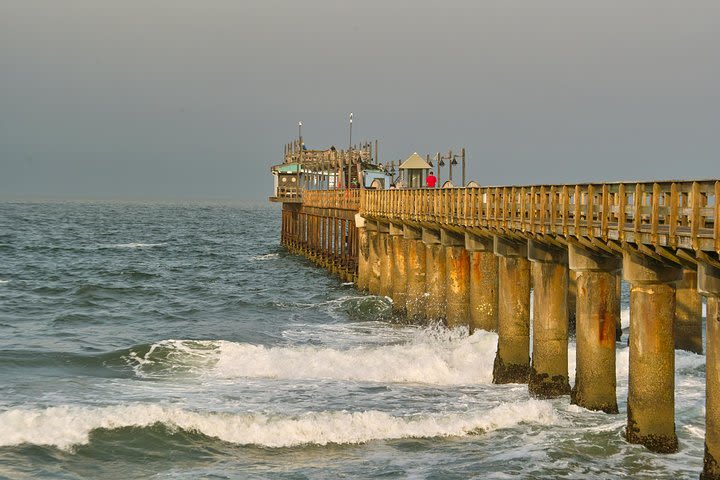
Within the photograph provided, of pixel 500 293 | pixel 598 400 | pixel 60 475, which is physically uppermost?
pixel 500 293

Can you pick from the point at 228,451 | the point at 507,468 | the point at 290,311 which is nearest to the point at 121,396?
the point at 228,451

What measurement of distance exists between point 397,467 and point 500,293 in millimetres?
7098

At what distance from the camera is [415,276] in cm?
3275

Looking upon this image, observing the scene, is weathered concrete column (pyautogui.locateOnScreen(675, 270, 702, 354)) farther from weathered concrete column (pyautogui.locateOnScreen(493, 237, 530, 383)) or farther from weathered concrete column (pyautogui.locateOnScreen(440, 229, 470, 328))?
weathered concrete column (pyautogui.locateOnScreen(440, 229, 470, 328))

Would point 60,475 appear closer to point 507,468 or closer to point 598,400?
point 507,468

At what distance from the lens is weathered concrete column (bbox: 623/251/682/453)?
51.2ft

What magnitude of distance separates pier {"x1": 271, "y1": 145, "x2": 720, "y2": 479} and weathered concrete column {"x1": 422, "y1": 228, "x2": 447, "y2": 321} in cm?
4

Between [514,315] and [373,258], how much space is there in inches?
764

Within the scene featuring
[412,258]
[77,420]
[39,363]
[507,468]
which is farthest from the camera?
[412,258]

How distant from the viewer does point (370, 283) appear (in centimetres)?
4088

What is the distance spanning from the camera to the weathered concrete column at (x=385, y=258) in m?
38.2

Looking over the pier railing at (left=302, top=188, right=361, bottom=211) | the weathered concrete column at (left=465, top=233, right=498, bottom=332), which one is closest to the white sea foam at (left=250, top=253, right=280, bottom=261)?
the pier railing at (left=302, top=188, right=361, bottom=211)

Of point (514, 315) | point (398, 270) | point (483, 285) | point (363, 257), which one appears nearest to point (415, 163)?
point (363, 257)

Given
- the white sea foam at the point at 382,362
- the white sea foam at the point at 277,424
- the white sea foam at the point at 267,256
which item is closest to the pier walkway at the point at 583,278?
the white sea foam at the point at 382,362
